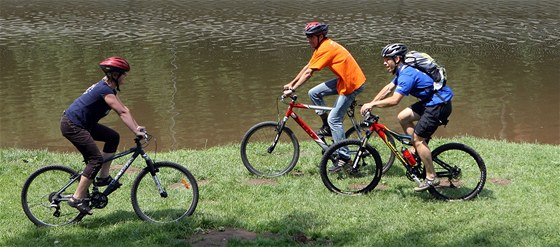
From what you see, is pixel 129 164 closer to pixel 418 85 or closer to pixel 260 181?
pixel 260 181

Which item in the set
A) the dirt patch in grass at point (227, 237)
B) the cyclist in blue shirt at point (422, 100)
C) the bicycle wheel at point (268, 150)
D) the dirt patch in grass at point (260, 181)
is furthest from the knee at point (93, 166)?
the cyclist in blue shirt at point (422, 100)

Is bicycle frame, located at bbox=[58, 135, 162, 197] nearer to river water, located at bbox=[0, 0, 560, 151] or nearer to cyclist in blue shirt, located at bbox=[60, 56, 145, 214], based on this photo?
cyclist in blue shirt, located at bbox=[60, 56, 145, 214]

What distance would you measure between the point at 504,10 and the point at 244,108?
1166 inches

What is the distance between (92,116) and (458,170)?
14.7 ft

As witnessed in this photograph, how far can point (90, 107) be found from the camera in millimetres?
7594

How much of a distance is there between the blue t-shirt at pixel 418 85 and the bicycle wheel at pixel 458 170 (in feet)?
2.11

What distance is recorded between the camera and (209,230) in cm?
778

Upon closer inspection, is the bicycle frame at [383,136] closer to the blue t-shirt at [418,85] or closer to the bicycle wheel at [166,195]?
the blue t-shirt at [418,85]

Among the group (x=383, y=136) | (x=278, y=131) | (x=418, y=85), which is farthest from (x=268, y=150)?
(x=418, y=85)

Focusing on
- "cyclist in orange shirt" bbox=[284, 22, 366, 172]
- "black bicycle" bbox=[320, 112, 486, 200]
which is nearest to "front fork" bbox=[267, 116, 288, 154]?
"cyclist in orange shirt" bbox=[284, 22, 366, 172]

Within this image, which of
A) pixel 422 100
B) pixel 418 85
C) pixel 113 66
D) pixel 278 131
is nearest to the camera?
pixel 113 66

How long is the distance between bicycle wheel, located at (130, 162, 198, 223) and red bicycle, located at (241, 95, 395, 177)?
2095 mm

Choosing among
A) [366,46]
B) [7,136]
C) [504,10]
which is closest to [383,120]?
[7,136]

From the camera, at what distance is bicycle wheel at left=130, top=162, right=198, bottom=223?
795 centimetres
